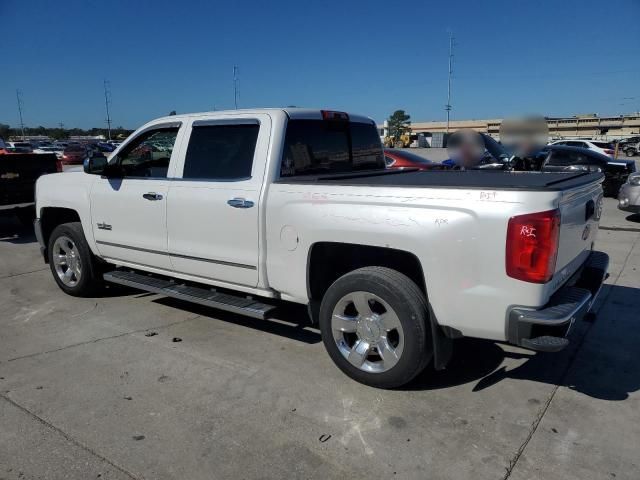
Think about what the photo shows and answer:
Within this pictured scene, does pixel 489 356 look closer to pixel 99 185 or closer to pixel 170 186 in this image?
pixel 170 186

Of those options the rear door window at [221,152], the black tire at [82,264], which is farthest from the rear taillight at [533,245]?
the black tire at [82,264]

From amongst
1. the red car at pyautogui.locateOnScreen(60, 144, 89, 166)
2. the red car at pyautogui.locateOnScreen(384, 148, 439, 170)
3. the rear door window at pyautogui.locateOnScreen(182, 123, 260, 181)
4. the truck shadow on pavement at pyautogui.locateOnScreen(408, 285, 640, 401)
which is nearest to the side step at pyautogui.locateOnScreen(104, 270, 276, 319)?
the rear door window at pyautogui.locateOnScreen(182, 123, 260, 181)

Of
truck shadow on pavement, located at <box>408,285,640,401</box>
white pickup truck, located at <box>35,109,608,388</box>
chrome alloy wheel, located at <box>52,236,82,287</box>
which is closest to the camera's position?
white pickup truck, located at <box>35,109,608,388</box>

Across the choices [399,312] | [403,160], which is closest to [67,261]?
[399,312]

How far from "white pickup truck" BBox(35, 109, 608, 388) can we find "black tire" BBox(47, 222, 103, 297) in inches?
0.8

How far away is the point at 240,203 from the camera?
13.0 feet

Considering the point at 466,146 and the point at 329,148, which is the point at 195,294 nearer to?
the point at 329,148

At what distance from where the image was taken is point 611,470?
8.77 ft

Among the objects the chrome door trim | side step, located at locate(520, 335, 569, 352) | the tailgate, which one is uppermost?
the tailgate

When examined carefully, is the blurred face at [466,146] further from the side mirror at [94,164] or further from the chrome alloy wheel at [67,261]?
the chrome alloy wheel at [67,261]

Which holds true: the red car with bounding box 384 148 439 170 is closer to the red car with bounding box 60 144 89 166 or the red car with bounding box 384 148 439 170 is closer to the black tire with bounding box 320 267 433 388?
the black tire with bounding box 320 267 433 388

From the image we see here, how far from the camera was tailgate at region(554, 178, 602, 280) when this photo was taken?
3064mm

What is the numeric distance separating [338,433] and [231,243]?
5.84 ft

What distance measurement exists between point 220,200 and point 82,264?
232 centimetres
